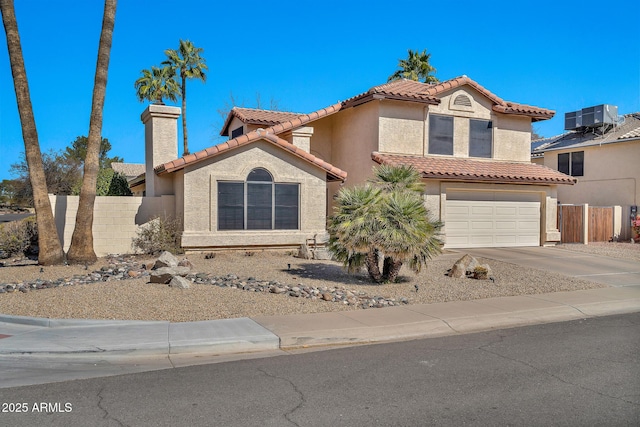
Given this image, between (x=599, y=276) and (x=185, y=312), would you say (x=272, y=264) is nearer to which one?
(x=185, y=312)

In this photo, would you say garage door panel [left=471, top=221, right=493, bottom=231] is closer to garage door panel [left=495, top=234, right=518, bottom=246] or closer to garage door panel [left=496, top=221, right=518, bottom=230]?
garage door panel [left=496, top=221, right=518, bottom=230]

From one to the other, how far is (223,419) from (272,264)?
33.3ft

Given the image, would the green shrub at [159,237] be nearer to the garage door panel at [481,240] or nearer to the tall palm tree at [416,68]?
the garage door panel at [481,240]

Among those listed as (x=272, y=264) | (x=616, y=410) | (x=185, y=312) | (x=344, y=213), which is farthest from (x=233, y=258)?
(x=616, y=410)

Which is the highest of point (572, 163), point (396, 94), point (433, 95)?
point (433, 95)

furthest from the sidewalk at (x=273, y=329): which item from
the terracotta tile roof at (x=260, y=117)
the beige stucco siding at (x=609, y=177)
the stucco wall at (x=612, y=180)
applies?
the beige stucco siding at (x=609, y=177)

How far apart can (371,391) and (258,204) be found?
12142 mm

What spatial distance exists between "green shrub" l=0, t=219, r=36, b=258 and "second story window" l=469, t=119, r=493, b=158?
16239mm

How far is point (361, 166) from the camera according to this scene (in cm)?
2150

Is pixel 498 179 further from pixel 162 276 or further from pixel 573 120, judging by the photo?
pixel 573 120

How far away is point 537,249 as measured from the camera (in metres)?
21.5

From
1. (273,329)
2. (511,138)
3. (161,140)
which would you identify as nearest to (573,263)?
(511,138)

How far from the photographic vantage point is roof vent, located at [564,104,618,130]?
30.6 m

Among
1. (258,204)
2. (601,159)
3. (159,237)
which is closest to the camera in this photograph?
(159,237)
